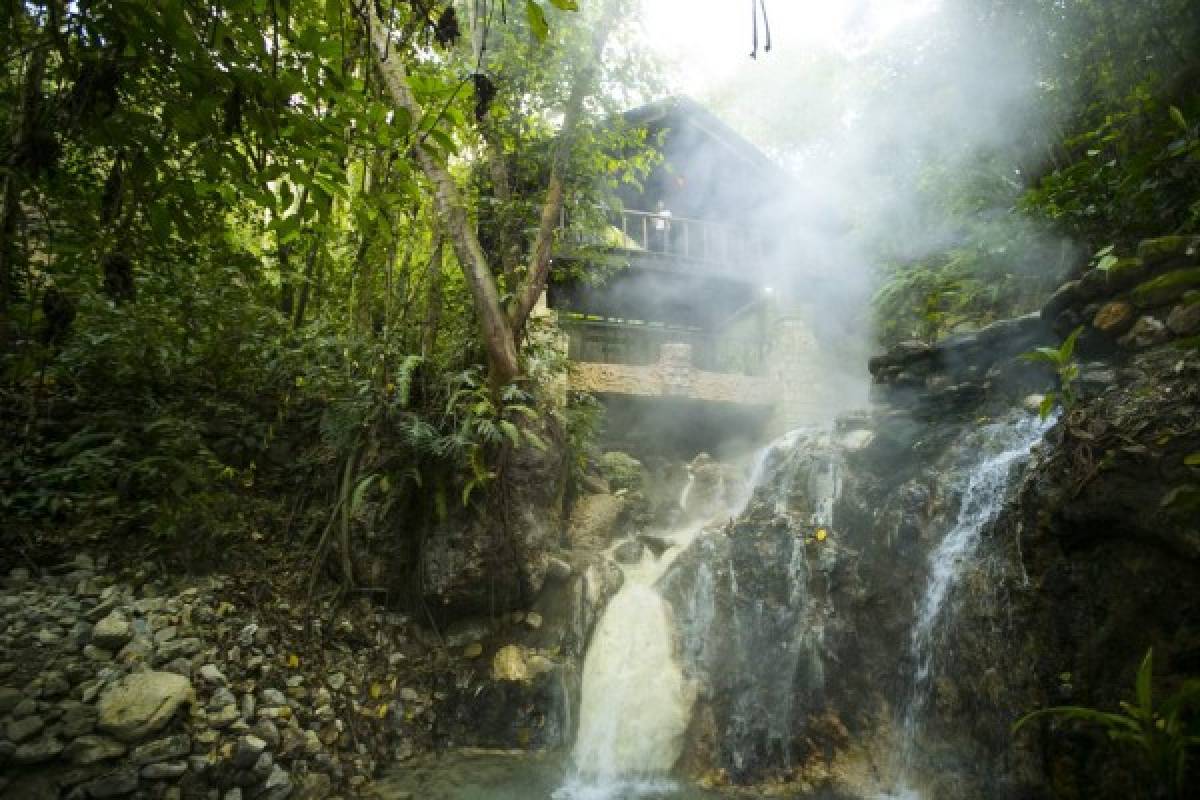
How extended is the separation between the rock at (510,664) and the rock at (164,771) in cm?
254

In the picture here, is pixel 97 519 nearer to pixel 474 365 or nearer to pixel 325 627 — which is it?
pixel 325 627

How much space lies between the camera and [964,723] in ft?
14.8

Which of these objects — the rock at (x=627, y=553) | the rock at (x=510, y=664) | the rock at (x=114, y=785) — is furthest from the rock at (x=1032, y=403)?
the rock at (x=114, y=785)

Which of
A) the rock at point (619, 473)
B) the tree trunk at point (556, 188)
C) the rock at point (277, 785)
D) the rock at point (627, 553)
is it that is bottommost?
the rock at point (277, 785)

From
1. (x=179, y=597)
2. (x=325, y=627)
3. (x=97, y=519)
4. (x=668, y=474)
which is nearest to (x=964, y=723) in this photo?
(x=325, y=627)

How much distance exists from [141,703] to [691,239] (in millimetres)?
13129

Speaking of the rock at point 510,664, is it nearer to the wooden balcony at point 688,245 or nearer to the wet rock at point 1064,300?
the wet rock at point 1064,300

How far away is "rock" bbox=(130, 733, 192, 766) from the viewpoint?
3561mm

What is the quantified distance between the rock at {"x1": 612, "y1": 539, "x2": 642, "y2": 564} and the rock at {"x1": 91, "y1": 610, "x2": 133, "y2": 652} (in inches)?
195

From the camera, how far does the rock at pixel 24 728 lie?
3.29 m

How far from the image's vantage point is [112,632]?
3971 mm

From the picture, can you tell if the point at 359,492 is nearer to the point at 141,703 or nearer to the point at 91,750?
the point at 141,703

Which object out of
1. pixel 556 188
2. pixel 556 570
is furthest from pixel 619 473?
pixel 556 188

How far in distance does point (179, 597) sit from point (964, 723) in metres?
6.11
